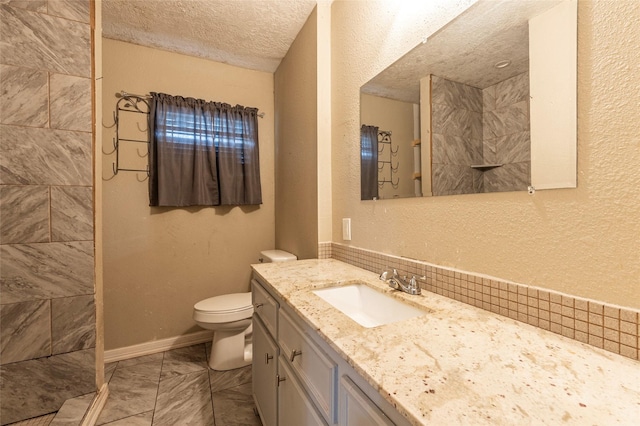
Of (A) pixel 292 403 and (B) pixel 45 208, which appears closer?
(A) pixel 292 403

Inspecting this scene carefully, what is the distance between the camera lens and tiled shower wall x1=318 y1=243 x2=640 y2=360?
0.58m

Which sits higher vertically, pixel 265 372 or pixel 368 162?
pixel 368 162

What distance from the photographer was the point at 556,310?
69 cm

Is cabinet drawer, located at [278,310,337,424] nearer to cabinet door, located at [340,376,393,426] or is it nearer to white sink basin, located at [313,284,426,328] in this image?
cabinet door, located at [340,376,393,426]

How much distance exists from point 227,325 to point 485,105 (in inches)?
76.3

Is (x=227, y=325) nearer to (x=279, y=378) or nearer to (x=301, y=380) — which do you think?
(x=279, y=378)

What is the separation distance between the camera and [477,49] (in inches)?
36.4

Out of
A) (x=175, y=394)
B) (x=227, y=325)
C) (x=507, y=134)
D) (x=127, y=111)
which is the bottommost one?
(x=175, y=394)

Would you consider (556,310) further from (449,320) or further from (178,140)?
(178,140)

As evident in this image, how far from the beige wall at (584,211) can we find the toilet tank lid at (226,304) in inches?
52.7

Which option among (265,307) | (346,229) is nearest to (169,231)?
(265,307)

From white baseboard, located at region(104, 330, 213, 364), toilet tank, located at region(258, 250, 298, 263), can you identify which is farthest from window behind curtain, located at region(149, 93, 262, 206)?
white baseboard, located at region(104, 330, 213, 364)

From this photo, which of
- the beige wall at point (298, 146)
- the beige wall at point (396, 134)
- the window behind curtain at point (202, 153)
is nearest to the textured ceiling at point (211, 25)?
the beige wall at point (298, 146)

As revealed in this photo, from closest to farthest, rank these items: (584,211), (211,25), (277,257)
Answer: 1. (584,211)
2. (211,25)
3. (277,257)
